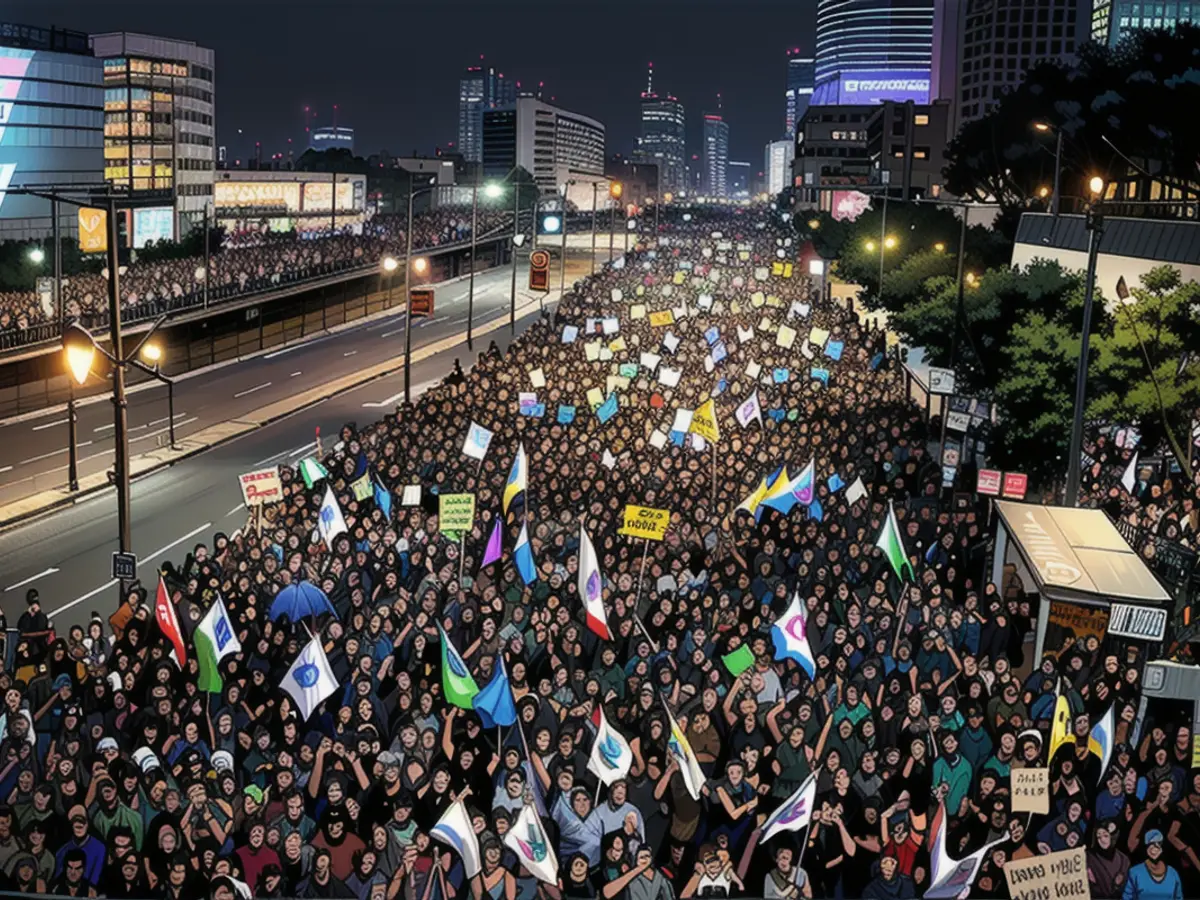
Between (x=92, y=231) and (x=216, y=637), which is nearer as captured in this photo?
(x=216, y=637)

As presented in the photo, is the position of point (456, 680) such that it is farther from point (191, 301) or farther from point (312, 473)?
point (191, 301)

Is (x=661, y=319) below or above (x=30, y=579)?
above

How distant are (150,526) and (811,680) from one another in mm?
20576

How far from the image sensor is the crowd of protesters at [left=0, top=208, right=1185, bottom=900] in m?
10.8

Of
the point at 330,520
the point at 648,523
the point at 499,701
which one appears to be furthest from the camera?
the point at 330,520

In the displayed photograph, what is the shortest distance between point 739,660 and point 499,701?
2.45m

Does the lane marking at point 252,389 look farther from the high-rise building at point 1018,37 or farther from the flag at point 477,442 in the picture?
the high-rise building at point 1018,37

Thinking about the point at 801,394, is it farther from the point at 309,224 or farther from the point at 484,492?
the point at 309,224

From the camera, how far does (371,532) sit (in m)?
19.4

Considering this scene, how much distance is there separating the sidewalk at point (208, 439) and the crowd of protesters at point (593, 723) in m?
12.9

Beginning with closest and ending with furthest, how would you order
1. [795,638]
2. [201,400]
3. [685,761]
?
[685,761]
[795,638]
[201,400]

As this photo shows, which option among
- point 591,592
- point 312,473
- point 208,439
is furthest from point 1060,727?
point 208,439

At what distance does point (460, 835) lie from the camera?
411 inches

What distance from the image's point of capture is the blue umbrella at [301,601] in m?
16.3
